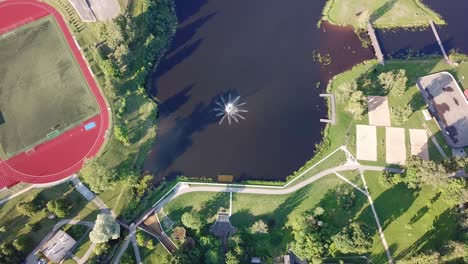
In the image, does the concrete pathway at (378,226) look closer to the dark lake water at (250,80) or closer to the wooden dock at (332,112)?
the wooden dock at (332,112)

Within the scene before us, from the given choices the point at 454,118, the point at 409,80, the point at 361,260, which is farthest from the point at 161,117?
the point at 454,118

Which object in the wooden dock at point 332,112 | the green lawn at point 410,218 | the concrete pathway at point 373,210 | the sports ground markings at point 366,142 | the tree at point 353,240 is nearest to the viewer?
the tree at point 353,240

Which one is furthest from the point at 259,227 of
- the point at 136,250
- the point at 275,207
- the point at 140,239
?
the point at 136,250

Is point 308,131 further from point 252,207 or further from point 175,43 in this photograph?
point 175,43

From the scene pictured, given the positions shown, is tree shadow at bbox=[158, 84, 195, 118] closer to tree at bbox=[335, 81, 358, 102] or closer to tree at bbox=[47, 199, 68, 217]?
tree at bbox=[47, 199, 68, 217]

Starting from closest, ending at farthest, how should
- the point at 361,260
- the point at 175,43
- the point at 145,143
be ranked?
the point at 361,260, the point at 145,143, the point at 175,43

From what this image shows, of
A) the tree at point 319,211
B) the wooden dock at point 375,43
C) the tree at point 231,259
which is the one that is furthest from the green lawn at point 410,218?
the wooden dock at point 375,43

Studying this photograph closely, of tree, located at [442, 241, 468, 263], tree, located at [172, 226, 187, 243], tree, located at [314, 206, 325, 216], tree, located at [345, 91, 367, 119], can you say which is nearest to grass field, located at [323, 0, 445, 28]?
tree, located at [345, 91, 367, 119]
